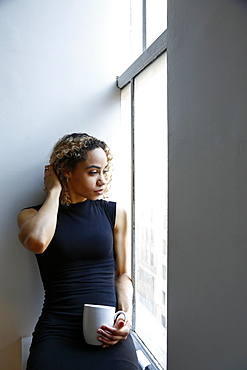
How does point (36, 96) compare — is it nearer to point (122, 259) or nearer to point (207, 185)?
point (122, 259)

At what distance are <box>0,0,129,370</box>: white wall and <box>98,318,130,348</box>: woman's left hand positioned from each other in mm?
482

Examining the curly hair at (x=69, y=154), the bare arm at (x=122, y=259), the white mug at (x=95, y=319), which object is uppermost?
the curly hair at (x=69, y=154)

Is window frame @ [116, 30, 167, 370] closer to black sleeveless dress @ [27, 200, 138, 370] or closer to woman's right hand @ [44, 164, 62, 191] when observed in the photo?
black sleeveless dress @ [27, 200, 138, 370]

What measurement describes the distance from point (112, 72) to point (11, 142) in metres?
0.55

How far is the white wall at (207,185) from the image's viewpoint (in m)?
0.78

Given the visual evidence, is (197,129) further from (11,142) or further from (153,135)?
(11,142)

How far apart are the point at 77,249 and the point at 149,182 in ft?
1.25

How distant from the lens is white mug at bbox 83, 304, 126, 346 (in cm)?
129

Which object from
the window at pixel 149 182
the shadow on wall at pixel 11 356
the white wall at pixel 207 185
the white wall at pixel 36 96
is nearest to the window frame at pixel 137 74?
the window at pixel 149 182

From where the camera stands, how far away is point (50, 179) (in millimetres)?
1554

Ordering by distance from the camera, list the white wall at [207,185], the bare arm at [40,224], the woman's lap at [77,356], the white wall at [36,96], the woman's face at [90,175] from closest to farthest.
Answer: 1. the white wall at [207,185]
2. the woman's lap at [77,356]
3. the bare arm at [40,224]
4. the woman's face at [90,175]
5. the white wall at [36,96]

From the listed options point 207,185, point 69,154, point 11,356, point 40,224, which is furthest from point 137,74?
point 11,356

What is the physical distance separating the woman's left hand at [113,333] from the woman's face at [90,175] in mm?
478

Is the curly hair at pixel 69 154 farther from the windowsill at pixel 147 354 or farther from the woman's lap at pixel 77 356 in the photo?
the windowsill at pixel 147 354
